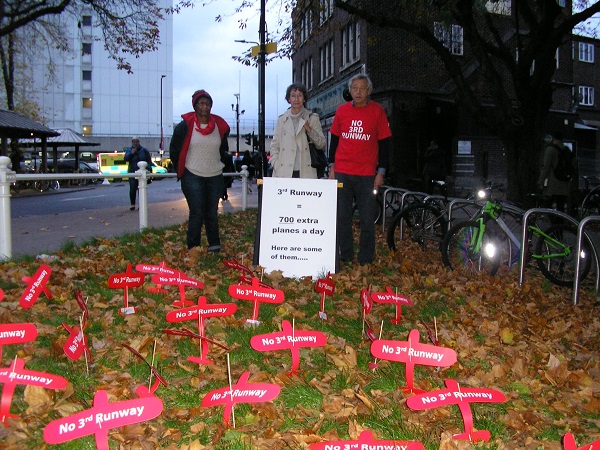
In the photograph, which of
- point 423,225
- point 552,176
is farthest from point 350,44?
point 423,225

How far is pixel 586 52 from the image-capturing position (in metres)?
45.4

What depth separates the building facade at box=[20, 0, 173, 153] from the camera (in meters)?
73.3

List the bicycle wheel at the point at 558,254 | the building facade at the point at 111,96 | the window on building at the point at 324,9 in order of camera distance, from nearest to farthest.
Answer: the bicycle wheel at the point at 558,254, the window on building at the point at 324,9, the building facade at the point at 111,96

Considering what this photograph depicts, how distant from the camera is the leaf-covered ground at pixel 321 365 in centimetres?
299

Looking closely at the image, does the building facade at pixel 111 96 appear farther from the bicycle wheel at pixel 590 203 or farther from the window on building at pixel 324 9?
the bicycle wheel at pixel 590 203

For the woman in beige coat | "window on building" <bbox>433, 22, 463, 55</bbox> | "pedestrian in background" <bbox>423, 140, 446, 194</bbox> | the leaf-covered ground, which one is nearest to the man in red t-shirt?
the woman in beige coat

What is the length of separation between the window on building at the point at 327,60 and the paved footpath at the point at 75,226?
22555mm

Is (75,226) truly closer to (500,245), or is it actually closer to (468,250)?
(468,250)

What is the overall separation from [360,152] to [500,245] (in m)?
2.03

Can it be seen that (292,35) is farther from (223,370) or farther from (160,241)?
(223,370)

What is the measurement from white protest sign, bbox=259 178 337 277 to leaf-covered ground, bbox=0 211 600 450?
9.5 inches

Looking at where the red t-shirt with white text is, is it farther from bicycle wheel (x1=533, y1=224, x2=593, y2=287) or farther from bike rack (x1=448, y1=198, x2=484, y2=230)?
bicycle wheel (x1=533, y1=224, x2=593, y2=287)

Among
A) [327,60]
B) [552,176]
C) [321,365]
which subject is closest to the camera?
[321,365]

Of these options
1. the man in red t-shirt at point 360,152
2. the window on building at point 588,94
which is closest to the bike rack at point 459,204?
the man in red t-shirt at point 360,152
